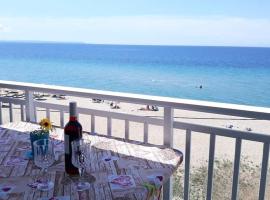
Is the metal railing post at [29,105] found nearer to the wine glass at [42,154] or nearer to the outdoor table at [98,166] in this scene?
the outdoor table at [98,166]

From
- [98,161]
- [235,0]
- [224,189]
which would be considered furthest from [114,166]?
[235,0]

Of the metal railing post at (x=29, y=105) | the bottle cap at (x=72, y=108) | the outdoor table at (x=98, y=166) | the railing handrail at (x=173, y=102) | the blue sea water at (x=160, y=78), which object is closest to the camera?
the outdoor table at (x=98, y=166)

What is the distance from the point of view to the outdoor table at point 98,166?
1016 mm

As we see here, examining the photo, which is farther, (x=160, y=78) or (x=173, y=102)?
(x=160, y=78)

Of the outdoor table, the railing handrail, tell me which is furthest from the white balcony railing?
the outdoor table

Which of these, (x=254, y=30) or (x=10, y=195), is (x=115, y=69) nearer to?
(x=254, y=30)

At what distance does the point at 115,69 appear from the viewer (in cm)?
3397

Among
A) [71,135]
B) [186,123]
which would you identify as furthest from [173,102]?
[71,135]

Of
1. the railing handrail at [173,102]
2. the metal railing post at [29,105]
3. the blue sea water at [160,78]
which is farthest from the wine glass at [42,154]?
the blue sea water at [160,78]

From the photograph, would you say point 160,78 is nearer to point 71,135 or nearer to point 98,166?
point 98,166

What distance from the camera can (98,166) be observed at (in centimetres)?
126

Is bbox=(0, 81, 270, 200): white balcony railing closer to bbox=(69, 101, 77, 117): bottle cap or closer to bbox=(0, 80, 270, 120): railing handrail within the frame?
bbox=(0, 80, 270, 120): railing handrail

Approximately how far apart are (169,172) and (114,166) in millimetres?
225

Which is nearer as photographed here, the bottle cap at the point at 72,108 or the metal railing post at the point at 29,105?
the bottle cap at the point at 72,108
